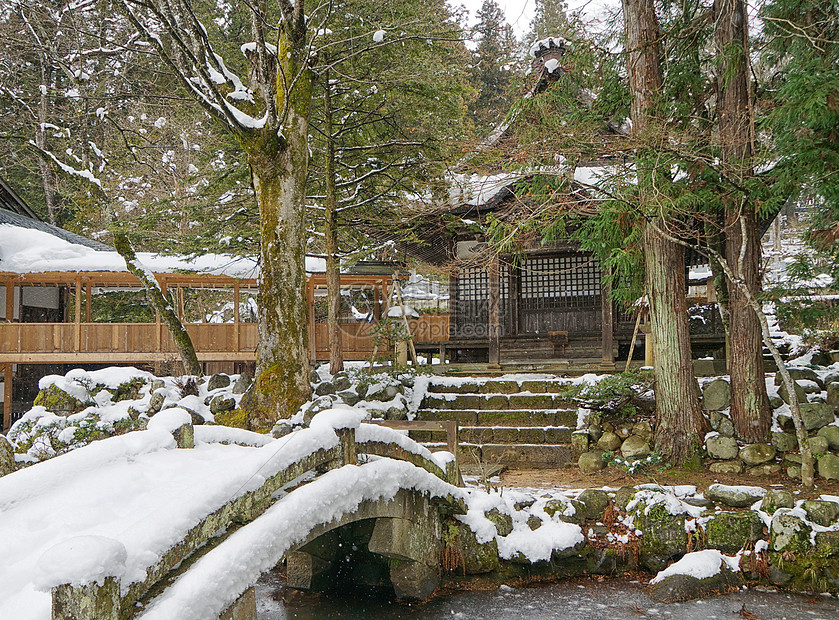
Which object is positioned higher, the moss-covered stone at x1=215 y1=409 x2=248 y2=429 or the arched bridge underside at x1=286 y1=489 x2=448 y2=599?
the moss-covered stone at x1=215 y1=409 x2=248 y2=429

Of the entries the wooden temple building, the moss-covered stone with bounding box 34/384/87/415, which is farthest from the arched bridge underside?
the wooden temple building

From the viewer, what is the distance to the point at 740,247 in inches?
369

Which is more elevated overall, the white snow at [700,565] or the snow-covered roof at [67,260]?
the snow-covered roof at [67,260]

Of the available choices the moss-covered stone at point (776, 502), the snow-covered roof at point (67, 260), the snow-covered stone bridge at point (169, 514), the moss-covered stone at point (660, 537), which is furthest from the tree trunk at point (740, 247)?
the snow-covered roof at point (67, 260)

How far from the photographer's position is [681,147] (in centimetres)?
861

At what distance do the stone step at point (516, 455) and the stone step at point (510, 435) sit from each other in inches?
7.6

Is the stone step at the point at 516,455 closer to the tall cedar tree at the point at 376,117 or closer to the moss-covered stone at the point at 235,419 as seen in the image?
the moss-covered stone at the point at 235,419

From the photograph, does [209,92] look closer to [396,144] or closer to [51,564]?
[396,144]

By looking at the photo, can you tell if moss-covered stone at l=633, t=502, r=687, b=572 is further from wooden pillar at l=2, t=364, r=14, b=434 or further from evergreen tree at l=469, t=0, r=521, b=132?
evergreen tree at l=469, t=0, r=521, b=132

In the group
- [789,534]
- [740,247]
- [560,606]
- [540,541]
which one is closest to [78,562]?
[560,606]

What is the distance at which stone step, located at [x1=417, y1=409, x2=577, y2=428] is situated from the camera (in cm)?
1152

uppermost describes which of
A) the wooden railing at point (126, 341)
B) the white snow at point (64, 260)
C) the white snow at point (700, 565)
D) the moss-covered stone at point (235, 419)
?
the white snow at point (64, 260)

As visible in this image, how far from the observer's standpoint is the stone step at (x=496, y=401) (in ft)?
39.5

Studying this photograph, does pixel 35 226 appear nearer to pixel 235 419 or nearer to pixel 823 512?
pixel 235 419
